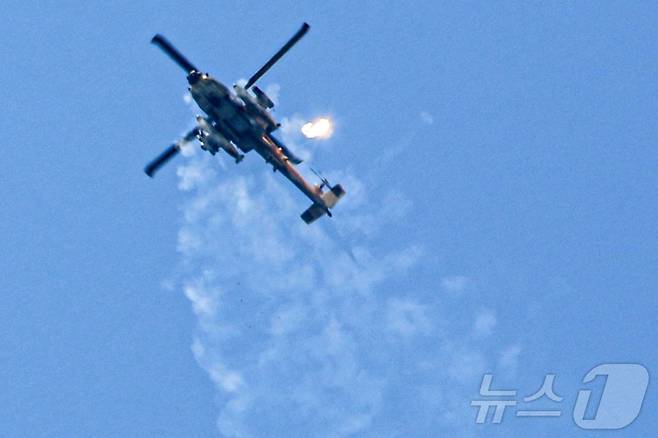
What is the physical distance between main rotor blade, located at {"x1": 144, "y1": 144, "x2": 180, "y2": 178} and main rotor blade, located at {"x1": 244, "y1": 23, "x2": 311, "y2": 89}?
6669mm

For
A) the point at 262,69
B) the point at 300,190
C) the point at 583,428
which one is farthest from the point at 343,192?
the point at 583,428

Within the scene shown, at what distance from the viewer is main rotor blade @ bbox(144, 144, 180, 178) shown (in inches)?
2474

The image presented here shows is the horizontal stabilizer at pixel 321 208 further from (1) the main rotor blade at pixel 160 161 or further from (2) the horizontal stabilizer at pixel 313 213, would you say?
(1) the main rotor blade at pixel 160 161

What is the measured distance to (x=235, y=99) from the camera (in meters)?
62.2

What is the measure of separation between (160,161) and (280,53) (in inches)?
445

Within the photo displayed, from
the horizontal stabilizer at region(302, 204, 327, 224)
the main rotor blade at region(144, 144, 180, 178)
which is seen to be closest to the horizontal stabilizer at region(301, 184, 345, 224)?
the horizontal stabilizer at region(302, 204, 327, 224)

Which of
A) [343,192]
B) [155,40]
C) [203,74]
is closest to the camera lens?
[155,40]

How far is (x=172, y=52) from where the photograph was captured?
5759 centimetres

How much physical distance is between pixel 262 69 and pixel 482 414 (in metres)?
28.0

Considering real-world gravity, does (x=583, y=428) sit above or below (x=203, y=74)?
below

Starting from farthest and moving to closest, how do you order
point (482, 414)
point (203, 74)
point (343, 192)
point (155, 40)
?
1. point (343, 192)
2. point (482, 414)
3. point (203, 74)
4. point (155, 40)

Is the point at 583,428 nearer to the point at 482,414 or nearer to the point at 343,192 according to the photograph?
the point at 482,414

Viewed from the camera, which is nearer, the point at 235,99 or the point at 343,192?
the point at 235,99

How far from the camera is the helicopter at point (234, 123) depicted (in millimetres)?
60938
